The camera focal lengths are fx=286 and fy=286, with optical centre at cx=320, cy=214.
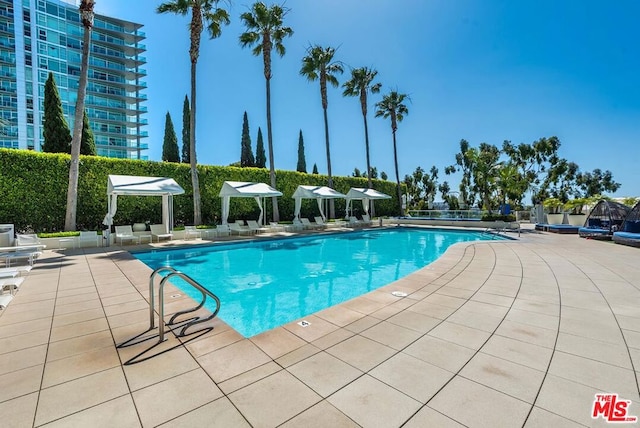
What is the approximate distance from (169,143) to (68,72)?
102 ft

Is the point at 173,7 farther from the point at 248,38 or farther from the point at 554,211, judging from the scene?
the point at 554,211

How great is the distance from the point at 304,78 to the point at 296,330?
69.4ft

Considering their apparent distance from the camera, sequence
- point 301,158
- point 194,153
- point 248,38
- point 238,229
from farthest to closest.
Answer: point 301,158 < point 248,38 < point 238,229 < point 194,153

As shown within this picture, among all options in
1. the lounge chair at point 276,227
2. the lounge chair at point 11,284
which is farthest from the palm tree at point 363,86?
the lounge chair at point 11,284

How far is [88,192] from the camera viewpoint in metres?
12.3

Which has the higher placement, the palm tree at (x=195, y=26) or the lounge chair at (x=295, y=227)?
the palm tree at (x=195, y=26)

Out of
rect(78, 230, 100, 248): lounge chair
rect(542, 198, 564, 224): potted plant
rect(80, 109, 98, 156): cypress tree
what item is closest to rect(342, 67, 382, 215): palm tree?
rect(542, 198, 564, 224): potted plant

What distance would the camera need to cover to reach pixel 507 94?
19172mm

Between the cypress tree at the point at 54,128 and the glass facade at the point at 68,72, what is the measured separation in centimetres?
2936

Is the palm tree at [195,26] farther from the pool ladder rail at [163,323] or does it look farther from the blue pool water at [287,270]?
the pool ladder rail at [163,323]

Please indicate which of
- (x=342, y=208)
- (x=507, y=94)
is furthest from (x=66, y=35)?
(x=507, y=94)

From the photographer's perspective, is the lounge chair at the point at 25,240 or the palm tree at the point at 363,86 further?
the palm tree at the point at 363,86

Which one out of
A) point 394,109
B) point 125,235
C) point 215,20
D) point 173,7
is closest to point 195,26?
point 173,7
